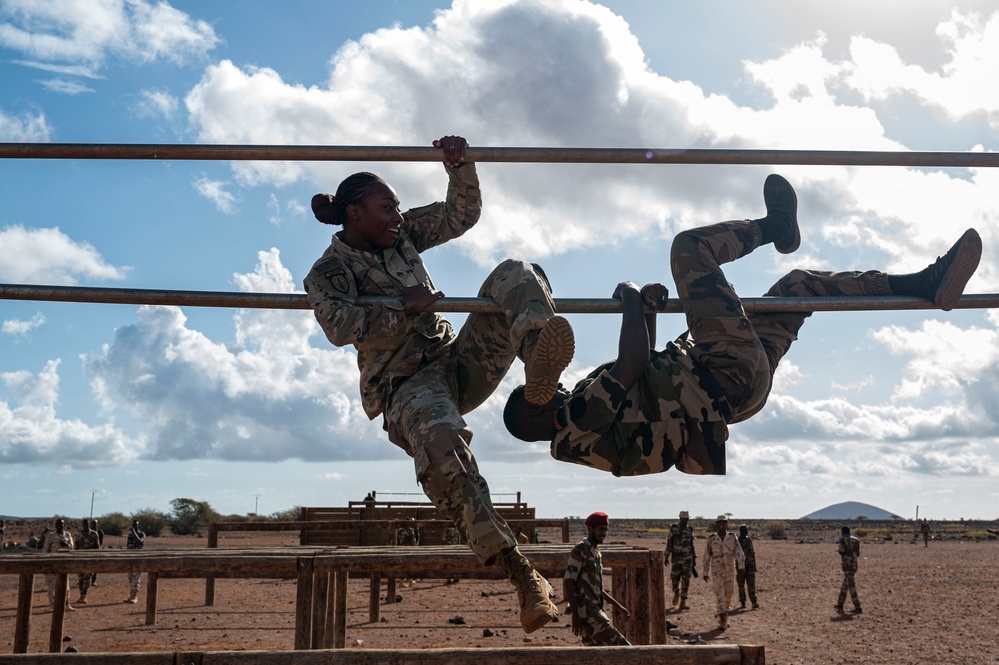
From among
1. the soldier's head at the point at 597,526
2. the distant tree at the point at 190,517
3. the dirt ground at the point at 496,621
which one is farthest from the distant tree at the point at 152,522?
the soldier's head at the point at 597,526

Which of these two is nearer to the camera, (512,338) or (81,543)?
(512,338)

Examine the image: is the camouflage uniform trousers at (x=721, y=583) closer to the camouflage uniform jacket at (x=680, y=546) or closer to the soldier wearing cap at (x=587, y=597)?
the camouflage uniform jacket at (x=680, y=546)

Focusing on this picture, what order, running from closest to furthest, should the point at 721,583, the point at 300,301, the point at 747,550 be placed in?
the point at 300,301, the point at 721,583, the point at 747,550

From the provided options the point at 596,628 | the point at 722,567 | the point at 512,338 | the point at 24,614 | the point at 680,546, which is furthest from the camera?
the point at 680,546

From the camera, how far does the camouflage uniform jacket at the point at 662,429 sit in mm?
3883

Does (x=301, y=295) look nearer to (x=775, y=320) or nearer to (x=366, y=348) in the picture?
(x=366, y=348)

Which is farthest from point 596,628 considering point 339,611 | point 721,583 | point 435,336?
point 721,583

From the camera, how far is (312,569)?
5.50 metres

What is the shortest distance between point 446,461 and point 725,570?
487 inches

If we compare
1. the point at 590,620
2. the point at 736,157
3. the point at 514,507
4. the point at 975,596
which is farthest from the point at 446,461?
the point at 975,596

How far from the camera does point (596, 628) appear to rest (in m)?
7.37

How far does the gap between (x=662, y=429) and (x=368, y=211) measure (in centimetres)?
157

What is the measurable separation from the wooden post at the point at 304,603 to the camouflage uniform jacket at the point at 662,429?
2.39m

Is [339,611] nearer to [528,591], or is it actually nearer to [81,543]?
[528,591]
